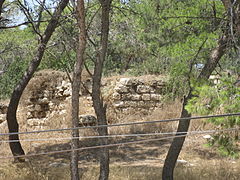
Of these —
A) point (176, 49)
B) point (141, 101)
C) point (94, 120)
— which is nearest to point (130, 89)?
point (141, 101)

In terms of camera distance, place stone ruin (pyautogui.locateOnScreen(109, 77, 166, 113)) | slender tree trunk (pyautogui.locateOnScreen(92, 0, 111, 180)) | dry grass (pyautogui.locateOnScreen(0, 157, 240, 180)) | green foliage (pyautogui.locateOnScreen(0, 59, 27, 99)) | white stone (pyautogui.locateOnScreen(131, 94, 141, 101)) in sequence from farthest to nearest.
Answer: green foliage (pyautogui.locateOnScreen(0, 59, 27, 99)) < white stone (pyautogui.locateOnScreen(131, 94, 141, 101)) < stone ruin (pyautogui.locateOnScreen(109, 77, 166, 113)) < dry grass (pyautogui.locateOnScreen(0, 157, 240, 180)) < slender tree trunk (pyautogui.locateOnScreen(92, 0, 111, 180))

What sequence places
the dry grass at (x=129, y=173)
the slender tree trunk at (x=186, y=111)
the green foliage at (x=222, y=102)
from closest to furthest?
the green foliage at (x=222, y=102)
the slender tree trunk at (x=186, y=111)
the dry grass at (x=129, y=173)

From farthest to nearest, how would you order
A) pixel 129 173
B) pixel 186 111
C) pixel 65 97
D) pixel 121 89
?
pixel 65 97
pixel 121 89
pixel 129 173
pixel 186 111

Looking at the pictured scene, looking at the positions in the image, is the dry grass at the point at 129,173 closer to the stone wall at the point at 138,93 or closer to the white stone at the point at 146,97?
the stone wall at the point at 138,93

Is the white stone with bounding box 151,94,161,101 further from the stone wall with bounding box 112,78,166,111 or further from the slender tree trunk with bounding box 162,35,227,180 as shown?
the slender tree trunk with bounding box 162,35,227,180

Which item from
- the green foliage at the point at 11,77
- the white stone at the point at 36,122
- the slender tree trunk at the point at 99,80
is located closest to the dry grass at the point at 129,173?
the slender tree trunk at the point at 99,80

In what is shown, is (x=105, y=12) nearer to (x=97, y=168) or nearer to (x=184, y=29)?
(x=184, y=29)

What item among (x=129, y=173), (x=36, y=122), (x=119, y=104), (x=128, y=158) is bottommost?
(x=128, y=158)

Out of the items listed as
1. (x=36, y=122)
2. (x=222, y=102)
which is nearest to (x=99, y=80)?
(x=222, y=102)

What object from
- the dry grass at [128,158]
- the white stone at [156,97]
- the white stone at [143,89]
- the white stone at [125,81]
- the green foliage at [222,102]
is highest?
the green foliage at [222,102]

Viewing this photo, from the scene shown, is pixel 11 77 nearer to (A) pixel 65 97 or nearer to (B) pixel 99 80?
(A) pixel 65 97

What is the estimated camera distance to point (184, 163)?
902cm

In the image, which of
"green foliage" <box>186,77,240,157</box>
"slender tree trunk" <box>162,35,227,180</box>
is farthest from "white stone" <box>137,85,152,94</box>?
"green foliage" <box>186,77,240,157</box>

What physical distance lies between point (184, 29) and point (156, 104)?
16.2ft
